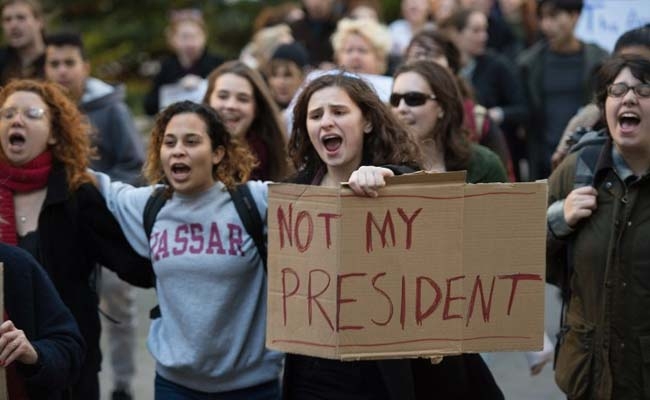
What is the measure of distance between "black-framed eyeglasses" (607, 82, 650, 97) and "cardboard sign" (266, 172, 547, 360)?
0.72m

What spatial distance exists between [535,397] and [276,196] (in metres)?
3.93

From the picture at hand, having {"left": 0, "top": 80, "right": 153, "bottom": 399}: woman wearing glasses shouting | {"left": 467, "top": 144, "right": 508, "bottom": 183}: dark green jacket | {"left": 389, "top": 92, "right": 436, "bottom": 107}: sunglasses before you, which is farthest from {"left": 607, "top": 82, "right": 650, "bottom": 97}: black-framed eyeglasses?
{"left": 0, "top": 80, "right": 153, "bottom": 399}: woman wearing glasses shouting

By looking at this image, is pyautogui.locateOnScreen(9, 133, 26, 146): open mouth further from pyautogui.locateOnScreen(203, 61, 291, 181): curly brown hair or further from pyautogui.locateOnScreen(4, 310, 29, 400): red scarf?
pyautogui.locateOnScreen(203, 61, 291, 181): curly brown hair

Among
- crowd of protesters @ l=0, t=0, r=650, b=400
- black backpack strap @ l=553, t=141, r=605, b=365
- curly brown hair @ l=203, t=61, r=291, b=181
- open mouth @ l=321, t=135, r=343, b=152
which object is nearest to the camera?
crowd of protesters @ l=0, t=0, r=650, b=400

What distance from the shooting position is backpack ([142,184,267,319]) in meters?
5.62

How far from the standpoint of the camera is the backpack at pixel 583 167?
218 inches

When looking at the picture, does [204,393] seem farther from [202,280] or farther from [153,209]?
[153,209]

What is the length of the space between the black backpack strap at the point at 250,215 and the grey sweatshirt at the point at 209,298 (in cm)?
2

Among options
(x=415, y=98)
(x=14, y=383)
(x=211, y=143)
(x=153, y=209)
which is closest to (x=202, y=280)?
(x=153, y=209)

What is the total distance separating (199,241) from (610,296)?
163cm

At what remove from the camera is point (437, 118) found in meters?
6.45

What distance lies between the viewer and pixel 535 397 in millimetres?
8305

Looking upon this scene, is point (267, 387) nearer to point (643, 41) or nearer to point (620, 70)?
point (620, 70)

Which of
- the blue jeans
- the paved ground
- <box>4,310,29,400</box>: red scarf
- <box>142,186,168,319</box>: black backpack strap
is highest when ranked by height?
<box>142,186,168,319</box>: black backpack strap
